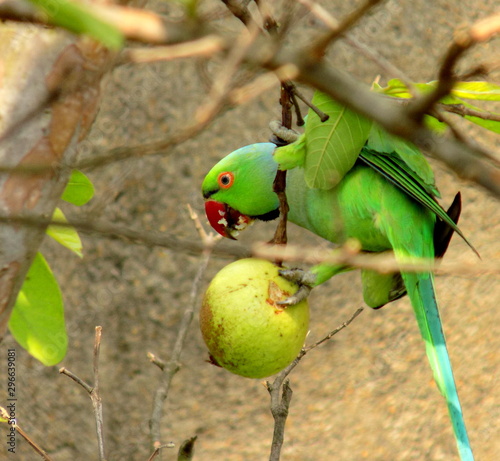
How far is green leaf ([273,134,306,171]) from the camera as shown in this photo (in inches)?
48.2

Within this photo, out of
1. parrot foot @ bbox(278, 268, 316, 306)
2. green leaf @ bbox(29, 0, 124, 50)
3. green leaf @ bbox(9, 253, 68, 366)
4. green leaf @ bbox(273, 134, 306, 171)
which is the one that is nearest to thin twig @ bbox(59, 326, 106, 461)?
green leaf @ bbox(9, 253, 68, 366)

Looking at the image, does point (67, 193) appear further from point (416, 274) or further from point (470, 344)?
point (470, 344)

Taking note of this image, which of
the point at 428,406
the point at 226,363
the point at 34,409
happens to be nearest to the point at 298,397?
the point at 428,406

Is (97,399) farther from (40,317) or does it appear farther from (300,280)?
(300,280)

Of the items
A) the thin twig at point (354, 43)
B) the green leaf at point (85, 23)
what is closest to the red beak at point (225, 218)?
the thin twig at point (354, 43)

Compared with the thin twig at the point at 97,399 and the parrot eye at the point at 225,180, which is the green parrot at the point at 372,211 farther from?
the thin twig at the point at 97,399

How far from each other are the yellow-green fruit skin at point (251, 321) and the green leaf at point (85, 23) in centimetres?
75

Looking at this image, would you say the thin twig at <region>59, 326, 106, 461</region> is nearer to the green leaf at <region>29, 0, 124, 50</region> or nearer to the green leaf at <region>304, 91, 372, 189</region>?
the green leaf at <region>304, 91, 372, 189</region>

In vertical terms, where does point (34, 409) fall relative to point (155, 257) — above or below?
below

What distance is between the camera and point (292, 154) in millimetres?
1238

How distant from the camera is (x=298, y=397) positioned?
309 centimetres

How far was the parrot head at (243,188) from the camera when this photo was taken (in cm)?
159

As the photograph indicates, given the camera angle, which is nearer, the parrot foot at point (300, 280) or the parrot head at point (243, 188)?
the parrot foot at point (300, 280)

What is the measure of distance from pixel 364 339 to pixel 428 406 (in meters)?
0.45
